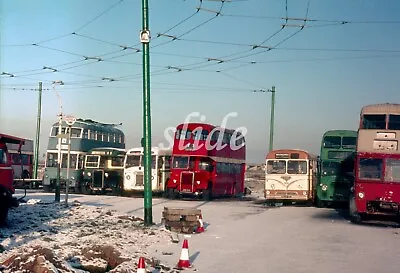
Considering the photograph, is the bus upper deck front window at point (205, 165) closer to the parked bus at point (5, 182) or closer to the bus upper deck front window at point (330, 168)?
the bus upper deck front window at point (330, 168)

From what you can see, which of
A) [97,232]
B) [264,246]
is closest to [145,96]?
[97,232]

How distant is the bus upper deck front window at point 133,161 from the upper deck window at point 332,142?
1144cm

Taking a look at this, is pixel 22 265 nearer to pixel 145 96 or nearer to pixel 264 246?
pixel 264 246

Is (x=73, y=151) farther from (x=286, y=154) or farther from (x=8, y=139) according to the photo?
(x=8, y=139)

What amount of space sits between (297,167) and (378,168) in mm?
8547

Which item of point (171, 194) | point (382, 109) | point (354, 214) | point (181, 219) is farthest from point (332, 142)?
point (181, 219)

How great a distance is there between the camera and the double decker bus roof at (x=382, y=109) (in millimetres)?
19656

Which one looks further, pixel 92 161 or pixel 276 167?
pixel 92 161

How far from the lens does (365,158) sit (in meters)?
19.0

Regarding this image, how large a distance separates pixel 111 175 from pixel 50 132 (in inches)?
202

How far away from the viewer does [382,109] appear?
A: 781 inches

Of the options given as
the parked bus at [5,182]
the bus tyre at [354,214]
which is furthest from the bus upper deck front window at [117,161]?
the parked bus at [5,182]

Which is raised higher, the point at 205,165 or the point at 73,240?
the point at 205,165

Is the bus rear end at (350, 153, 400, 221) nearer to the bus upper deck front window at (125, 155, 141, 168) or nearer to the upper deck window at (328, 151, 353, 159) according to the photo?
the upper deck window at (328, 151, 353, 159)
